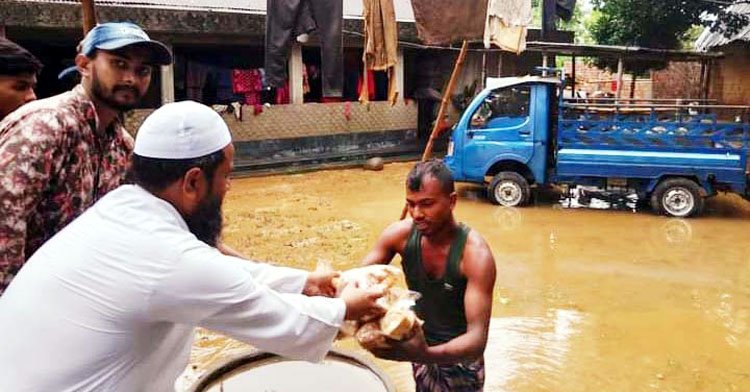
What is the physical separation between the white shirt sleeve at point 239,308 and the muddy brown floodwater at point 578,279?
2532 mm

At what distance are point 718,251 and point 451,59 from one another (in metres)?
10.7

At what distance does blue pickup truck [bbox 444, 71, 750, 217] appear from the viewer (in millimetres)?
9656

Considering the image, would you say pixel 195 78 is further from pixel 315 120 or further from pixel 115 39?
pixel 115 39

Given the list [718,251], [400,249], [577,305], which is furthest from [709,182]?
[400,249]

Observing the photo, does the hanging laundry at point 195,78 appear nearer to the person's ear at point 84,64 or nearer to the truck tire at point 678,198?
the truck tire at point 678,198

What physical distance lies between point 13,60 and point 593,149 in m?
8.68

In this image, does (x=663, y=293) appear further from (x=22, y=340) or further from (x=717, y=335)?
(x=22, y=340)

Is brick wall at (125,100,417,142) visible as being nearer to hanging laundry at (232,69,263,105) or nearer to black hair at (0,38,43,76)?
hanging laundry at (232,69,263,105)

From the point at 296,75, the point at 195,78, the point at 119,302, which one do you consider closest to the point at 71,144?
the point at 119,302

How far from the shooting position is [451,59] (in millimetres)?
17484

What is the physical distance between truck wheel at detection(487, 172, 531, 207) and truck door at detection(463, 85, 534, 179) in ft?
0.95

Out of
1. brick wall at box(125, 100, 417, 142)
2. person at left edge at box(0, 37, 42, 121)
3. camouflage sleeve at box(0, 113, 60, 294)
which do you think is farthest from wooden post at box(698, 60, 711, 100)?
camouflage sleeve at box(0, 113, 60, 294)

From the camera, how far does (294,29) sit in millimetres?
6895

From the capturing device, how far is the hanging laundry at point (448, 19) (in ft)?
23.2
